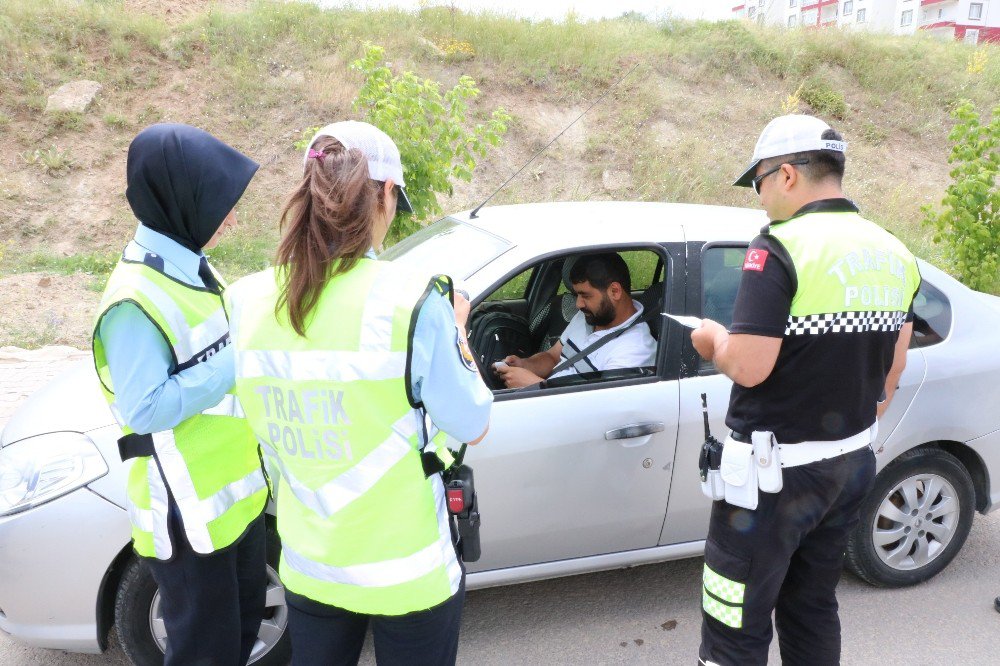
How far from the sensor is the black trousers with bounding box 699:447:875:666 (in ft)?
6.99

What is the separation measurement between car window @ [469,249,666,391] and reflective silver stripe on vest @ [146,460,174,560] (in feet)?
4.17

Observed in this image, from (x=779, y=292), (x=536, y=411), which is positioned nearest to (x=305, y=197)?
(x=779, y=292)

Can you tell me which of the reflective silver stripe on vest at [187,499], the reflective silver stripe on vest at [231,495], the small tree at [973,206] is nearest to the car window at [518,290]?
the reflective silver stripe on vest at [231,495]

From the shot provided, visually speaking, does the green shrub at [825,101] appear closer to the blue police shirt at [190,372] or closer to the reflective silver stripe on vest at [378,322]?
the blue police shirt at [190,372]

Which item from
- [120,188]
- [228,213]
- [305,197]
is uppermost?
[305,197]

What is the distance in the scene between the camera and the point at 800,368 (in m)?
2.03

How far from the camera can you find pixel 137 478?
6.48 ft

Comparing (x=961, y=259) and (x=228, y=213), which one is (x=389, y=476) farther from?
(x=961, y=259)

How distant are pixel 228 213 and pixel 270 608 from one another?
60.1 inches

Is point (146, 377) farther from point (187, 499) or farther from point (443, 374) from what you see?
point (443, 374)

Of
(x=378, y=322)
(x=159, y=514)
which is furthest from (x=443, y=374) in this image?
(x=159, y=514)

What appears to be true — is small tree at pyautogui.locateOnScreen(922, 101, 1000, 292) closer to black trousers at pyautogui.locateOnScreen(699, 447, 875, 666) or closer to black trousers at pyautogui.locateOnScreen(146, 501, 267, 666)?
black trousers at pyautogui.locateOnScreen(699, 447, 875, 666)

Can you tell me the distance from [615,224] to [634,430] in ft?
2.80

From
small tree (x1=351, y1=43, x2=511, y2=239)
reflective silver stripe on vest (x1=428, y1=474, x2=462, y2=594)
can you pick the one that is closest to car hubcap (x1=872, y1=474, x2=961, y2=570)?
reflective silver stripe on vest (x1=428, y1=474, x2=462, y2=594)
